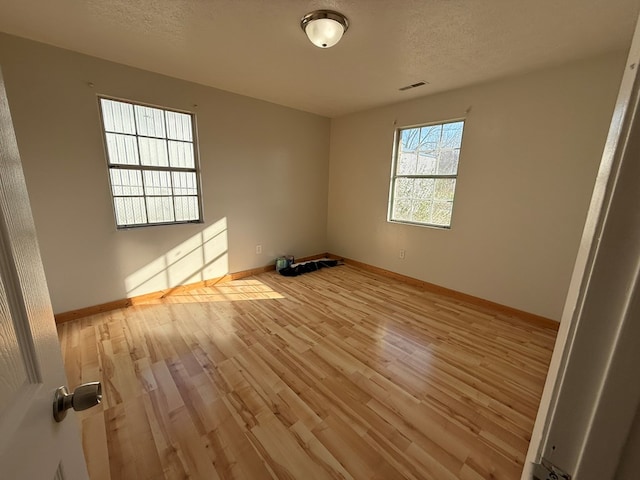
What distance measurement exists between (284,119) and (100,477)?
3877 mm

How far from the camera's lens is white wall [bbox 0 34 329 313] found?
220 cm

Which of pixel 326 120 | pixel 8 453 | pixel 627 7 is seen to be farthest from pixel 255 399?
pixel 326 120

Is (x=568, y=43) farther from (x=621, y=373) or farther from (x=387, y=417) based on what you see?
(x=387, y=417)

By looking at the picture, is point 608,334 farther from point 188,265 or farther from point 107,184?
point 188,265

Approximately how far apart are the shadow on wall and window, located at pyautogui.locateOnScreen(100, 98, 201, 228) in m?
0.29

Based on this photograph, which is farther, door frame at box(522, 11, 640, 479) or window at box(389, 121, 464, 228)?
window at box(389, 121, 464, 228)

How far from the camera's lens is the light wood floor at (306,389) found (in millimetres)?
1303

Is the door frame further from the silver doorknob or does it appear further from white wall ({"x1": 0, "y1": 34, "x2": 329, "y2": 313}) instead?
white wall ({"x1": 0, "y1": 34, "x2": 329, "y2": 313})

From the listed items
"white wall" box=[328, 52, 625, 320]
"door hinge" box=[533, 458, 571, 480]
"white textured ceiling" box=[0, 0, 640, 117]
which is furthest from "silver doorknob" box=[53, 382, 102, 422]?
"white wall" box=[328, 52, 625, 320]

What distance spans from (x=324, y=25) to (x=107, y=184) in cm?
244

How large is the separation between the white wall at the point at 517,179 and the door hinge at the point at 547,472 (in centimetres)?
283

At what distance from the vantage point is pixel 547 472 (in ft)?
1.31

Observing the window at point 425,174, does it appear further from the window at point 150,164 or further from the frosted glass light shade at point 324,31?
the window at point 150,164

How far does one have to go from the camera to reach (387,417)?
1.54 meters
